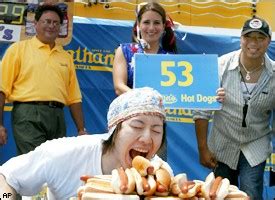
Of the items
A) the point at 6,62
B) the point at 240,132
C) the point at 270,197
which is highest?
the point at 6,62

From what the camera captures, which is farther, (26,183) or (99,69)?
(99,69)

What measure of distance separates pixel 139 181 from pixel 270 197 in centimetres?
443

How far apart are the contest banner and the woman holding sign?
136 mm

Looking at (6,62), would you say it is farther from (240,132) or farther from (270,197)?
(270,197)

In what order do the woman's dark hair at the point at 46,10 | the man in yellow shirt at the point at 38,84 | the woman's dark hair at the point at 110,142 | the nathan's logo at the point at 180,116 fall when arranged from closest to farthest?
the woman's dark hair at the point at 110,142, the man in yellow shirt at the point at 38,84, the woman's dark hair at the point at 46,10, the nathan's logo at the point at 180,116

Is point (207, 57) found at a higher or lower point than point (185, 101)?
higher

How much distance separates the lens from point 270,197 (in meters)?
6.07

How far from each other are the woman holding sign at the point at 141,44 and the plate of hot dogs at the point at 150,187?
2566mm

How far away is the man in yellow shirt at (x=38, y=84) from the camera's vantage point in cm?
519

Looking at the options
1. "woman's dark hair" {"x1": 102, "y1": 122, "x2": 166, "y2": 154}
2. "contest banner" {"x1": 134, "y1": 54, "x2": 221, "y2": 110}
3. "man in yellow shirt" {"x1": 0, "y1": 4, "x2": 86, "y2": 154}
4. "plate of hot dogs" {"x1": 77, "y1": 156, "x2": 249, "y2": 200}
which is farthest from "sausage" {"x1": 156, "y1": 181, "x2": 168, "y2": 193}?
"man in yellow shirt" {"x1": 0, "y1": 4, "x2": 86, "y2": 154}

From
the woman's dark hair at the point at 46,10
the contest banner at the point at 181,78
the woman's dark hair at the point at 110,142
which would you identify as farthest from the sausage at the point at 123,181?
the woman's dark hair at the point at 46,10

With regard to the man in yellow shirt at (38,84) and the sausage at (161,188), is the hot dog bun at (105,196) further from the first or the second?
the man in yellow shirt at (38,84)

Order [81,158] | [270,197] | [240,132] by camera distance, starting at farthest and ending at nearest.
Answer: [270,197], [240,132], [81,158]

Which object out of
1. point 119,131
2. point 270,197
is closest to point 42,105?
point 270,197
